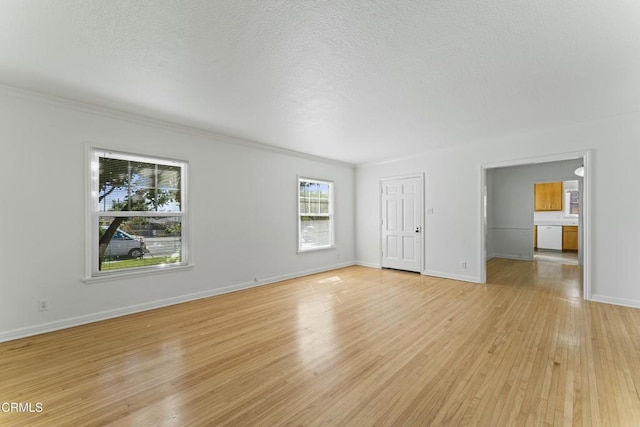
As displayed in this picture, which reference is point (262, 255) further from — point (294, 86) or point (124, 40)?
point (124, 40)

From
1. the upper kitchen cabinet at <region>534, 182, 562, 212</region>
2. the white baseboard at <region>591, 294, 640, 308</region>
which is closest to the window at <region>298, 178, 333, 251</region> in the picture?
the white baseboard at <region>591, 294, 640, 308</region>

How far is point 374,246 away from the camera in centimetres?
680

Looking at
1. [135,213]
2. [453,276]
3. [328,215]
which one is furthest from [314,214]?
[135,213]

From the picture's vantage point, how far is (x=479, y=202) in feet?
16.7

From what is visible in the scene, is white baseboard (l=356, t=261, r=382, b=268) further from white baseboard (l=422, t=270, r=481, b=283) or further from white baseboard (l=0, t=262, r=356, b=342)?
white baseboard (l=0, t=262, r=356, b=342)

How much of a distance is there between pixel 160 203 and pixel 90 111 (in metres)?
1.36

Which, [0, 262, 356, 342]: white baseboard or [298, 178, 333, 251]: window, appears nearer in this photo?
[0, 262, 356, 342]: white baseboard

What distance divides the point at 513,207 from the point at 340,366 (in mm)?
7764

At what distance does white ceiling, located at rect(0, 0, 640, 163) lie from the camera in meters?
1.84

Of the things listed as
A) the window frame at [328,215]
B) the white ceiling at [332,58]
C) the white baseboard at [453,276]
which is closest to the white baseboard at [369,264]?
the window frame at [328,215]

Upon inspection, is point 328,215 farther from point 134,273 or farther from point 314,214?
point 134,273

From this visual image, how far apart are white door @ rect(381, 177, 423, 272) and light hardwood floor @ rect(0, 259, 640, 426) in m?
2.10

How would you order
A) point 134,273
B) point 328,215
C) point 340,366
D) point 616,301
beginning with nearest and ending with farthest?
point 340,366, point 134,273, point 616,301, point 328,215

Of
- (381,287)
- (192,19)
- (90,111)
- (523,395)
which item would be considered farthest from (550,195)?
(90,111)
